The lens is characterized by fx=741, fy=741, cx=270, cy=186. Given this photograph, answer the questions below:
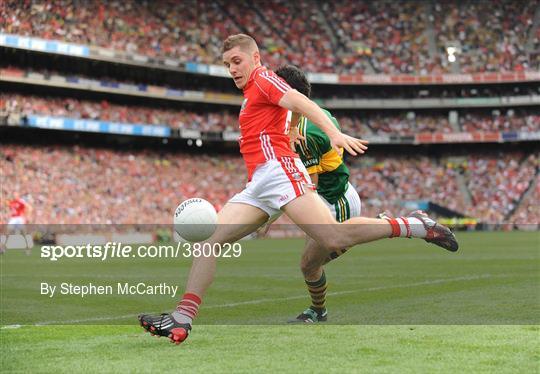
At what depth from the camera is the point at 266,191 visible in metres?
6.31

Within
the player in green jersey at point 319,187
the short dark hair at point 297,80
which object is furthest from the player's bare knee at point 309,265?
the short dark hair at point 297,80

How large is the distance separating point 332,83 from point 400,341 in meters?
49.6

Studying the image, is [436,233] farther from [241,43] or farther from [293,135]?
[241,43]

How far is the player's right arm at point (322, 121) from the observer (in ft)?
18.3

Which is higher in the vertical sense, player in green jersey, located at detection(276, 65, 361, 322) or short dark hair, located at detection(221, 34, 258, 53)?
short dark hair, located at detection(221, 34, 258, 53)

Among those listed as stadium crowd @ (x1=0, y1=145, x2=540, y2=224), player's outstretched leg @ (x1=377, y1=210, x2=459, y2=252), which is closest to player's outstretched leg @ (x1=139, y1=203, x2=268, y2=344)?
player's outstretched leg @ (x1=377, y1=210, x2=459, y2=252)

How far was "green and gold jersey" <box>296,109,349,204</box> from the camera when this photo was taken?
7.65 metres

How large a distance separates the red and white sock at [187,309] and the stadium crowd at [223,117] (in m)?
38.1

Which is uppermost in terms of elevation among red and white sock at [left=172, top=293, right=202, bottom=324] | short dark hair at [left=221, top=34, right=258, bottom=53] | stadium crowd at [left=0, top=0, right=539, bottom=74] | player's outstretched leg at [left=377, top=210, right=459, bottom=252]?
stadium crowd at [left=0, top=0, right=539, bottom=74]

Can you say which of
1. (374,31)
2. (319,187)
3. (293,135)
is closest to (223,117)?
(374,31)

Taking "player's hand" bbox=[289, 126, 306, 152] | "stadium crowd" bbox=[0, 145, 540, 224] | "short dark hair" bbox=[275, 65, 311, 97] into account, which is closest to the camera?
"player's hand" bbox=[289, 126, 306, 152]

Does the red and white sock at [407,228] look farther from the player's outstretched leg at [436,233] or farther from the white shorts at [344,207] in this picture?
the white shorts at [344,207]

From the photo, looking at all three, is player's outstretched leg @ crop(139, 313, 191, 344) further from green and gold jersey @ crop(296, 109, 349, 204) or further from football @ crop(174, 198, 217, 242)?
green and gold jersey @ crop(296, 109, 349, 204)

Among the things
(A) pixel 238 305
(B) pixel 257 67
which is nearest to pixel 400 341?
(B) pixel 257 67
